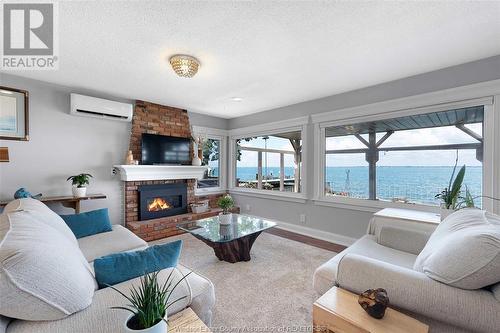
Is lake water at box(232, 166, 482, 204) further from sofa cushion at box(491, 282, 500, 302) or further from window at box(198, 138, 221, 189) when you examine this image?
window at box(198, 138, 221, 189)

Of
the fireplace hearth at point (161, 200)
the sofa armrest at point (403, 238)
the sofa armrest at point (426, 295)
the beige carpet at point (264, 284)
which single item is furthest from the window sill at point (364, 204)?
the fireplace hearth at point (161, 200)

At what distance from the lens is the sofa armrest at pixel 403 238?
1.90 metres

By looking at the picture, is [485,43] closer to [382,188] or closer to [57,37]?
[382,188]

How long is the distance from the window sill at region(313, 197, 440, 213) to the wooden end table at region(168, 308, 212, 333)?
2847 millimetres

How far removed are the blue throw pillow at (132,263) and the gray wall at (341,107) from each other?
2.80m

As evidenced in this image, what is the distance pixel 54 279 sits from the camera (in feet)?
2.78

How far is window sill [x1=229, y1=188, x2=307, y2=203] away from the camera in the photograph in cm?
391

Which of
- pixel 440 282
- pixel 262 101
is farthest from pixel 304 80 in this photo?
pixel 440 282

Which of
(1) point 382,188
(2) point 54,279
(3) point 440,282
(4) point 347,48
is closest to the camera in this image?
(2) point 54,279

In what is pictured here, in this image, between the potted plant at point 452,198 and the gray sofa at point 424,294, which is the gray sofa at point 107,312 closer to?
the gray sofa at point 424,294

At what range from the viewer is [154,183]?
398 centimetres

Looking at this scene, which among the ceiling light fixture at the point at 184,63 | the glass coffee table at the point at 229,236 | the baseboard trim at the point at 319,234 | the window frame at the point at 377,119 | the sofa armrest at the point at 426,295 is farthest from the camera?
the baseboard trim at the point at 319,234

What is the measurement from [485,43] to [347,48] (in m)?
1.24

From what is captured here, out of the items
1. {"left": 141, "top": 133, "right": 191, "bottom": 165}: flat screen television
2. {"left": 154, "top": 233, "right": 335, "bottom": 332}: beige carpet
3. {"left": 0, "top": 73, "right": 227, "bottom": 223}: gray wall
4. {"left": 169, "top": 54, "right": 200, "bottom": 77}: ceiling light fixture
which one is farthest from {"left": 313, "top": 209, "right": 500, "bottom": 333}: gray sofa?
{"left": 0, "top": 73, "right": 227, "bottom": 223}: gray wall
